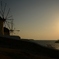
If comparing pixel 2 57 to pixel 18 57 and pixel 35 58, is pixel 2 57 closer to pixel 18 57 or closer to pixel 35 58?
pixel 18 57

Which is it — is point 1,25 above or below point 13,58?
above

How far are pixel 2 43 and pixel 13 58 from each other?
781cm

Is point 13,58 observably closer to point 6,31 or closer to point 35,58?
point 35,58

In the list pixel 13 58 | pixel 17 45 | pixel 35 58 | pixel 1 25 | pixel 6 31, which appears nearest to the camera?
pixel 13 58

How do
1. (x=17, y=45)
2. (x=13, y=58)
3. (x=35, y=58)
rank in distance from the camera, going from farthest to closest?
(x=17, y=45), (x=35, y=58), (x=13, y=58)

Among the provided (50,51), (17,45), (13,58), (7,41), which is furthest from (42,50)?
(13,58)

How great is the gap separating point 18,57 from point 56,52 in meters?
6.17

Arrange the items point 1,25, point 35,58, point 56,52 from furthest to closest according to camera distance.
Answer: point 1,25 → point 56,52 → point 35,58

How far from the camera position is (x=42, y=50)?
18062mm

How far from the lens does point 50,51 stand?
1778 cm

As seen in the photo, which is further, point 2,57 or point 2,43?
point 2,43

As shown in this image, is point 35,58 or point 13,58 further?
point 35,58

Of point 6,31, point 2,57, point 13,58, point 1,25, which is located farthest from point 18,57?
point 6,31

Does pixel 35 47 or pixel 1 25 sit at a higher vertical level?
pixel 1 25
